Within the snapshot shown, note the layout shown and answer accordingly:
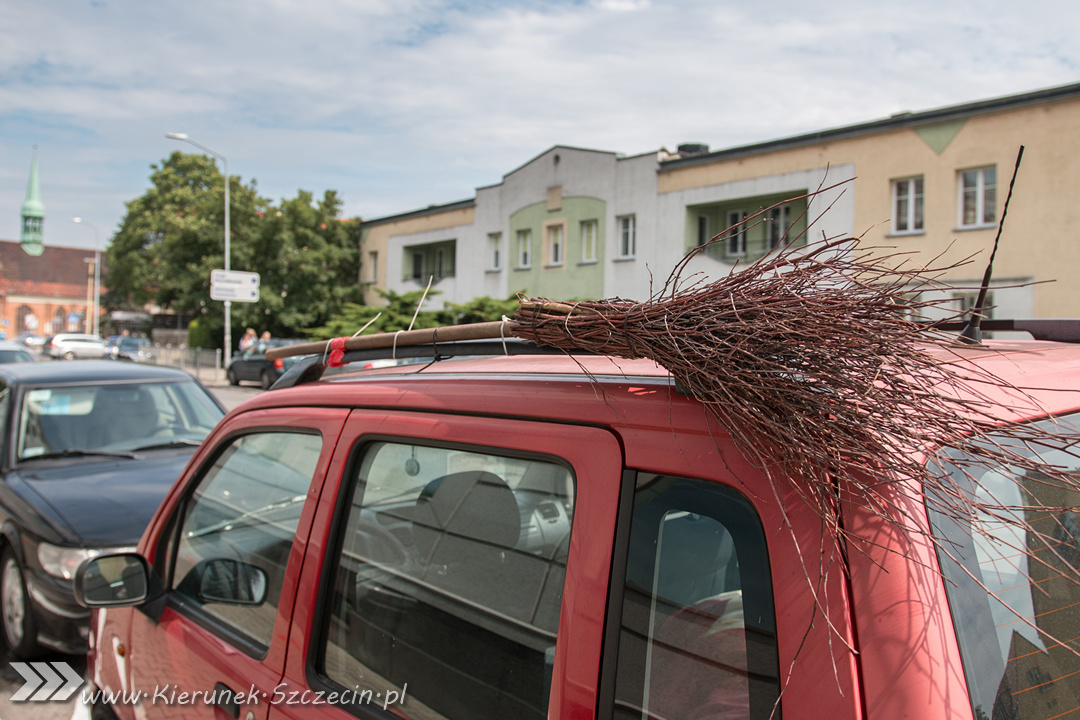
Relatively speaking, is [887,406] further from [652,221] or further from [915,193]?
[652,221]

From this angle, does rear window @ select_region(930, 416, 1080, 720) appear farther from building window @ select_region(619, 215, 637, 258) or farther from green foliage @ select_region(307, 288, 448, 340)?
building window @ select_region(619, 215, 637, 258)

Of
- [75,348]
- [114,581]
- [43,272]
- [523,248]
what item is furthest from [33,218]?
[114,581]

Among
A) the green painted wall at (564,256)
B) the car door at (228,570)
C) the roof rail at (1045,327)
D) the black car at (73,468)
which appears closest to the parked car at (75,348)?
the green painted wall at (564,256)

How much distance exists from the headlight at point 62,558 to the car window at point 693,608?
4144mm

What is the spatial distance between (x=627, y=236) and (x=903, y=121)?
1040cm

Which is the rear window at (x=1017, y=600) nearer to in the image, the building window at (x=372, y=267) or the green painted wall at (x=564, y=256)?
the green painted wall at (x=564, y=256)

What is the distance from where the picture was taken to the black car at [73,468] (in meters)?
4.38

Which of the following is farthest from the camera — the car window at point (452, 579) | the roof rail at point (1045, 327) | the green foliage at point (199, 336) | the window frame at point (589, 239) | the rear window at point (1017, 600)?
the green foliage at point (199, 336)

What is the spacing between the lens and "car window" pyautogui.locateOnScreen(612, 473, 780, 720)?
107cm

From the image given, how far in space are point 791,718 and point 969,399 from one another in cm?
55

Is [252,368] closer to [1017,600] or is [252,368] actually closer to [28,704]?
Answer: [28,704]

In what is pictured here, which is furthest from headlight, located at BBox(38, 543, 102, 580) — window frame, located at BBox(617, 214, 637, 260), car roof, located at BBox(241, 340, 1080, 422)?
window frame, located at BBox(617, 214, 637, 260)

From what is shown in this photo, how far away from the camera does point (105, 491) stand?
4.88m

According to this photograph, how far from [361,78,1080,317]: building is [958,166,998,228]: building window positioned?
35mm
